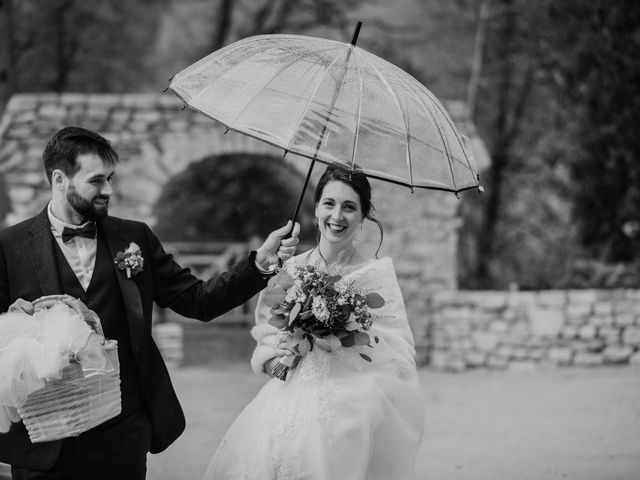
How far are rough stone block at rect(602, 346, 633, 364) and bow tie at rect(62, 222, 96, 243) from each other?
845 cm

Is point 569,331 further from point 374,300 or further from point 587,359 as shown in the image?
point 374,300

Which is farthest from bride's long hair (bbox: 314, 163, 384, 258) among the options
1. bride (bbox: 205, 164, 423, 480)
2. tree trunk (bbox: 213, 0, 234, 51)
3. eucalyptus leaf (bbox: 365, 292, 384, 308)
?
tree trunk (bbox: 213, 0, 234, 51)

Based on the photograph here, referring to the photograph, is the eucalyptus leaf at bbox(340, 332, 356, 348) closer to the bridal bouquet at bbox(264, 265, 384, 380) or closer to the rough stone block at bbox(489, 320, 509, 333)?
the bridal bouquet at bbox(264, 265, 384, 380)

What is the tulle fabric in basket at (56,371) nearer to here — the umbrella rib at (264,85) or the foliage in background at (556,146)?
the umbrella rib at (264,85)

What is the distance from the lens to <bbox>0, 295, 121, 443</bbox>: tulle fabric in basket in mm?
3062

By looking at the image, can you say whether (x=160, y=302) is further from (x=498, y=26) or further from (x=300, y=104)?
(x=498, y=26)

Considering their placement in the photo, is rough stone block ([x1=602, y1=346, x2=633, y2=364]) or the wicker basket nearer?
the wicker basket

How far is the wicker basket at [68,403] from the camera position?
10.4 feet

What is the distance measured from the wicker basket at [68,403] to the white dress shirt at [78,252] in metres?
0.25

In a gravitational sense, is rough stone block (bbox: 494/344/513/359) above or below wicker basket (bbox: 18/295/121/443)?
below

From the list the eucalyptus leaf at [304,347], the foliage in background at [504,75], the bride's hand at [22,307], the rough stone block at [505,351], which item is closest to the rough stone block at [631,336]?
the foliage in background at [504,75]

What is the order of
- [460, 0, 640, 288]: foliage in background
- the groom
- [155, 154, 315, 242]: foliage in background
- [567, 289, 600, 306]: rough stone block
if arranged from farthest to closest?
[155, 154, 315, 242]: foliage in background, [460, 0, 640, 288]: foliage in background, [567, 289, 600, 306]: rough stone block, the groom

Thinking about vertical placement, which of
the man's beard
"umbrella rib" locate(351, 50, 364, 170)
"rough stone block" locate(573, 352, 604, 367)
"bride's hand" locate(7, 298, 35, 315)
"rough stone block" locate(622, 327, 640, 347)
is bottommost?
"rough stone block" locate(573, 352, 604, 367)

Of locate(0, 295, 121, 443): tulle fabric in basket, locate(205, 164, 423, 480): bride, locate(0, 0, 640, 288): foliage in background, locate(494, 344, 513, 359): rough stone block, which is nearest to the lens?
locate(0, 295, 121, 443): tulle fabric in basket
